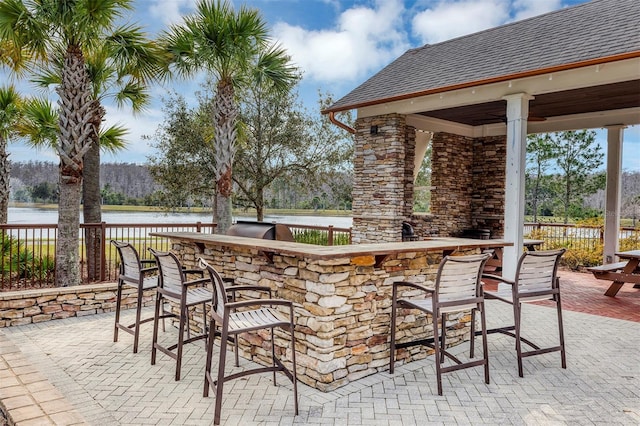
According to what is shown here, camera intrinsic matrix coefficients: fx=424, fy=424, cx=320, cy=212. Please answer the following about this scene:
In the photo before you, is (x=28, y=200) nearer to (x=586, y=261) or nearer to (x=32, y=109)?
(x=32, y=109)

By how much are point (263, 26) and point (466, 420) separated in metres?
6.72

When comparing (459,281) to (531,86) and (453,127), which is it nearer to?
(531,86)

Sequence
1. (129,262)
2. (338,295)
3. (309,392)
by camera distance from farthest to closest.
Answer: (129,262) < (338,295) < (309,392)

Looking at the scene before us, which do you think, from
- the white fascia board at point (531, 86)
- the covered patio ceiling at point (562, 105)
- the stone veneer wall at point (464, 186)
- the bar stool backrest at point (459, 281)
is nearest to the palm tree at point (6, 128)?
the white fascia board at point (531, 86)

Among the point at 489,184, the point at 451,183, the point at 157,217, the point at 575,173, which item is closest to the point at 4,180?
the point at 157,217

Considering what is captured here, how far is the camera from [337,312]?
3.25m

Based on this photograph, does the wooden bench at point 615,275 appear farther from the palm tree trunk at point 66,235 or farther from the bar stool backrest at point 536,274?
the palm tree trunk at point 66,235

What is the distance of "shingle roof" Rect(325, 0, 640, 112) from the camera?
5800mm

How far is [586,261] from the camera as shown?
9594 mm

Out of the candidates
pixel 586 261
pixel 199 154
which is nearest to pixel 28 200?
pixel 199 154

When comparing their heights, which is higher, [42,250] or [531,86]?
[531,86]

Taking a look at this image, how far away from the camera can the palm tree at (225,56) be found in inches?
277

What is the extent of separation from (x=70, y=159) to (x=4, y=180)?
4.17 meters

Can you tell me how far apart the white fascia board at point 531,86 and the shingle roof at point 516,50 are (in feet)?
0.75
